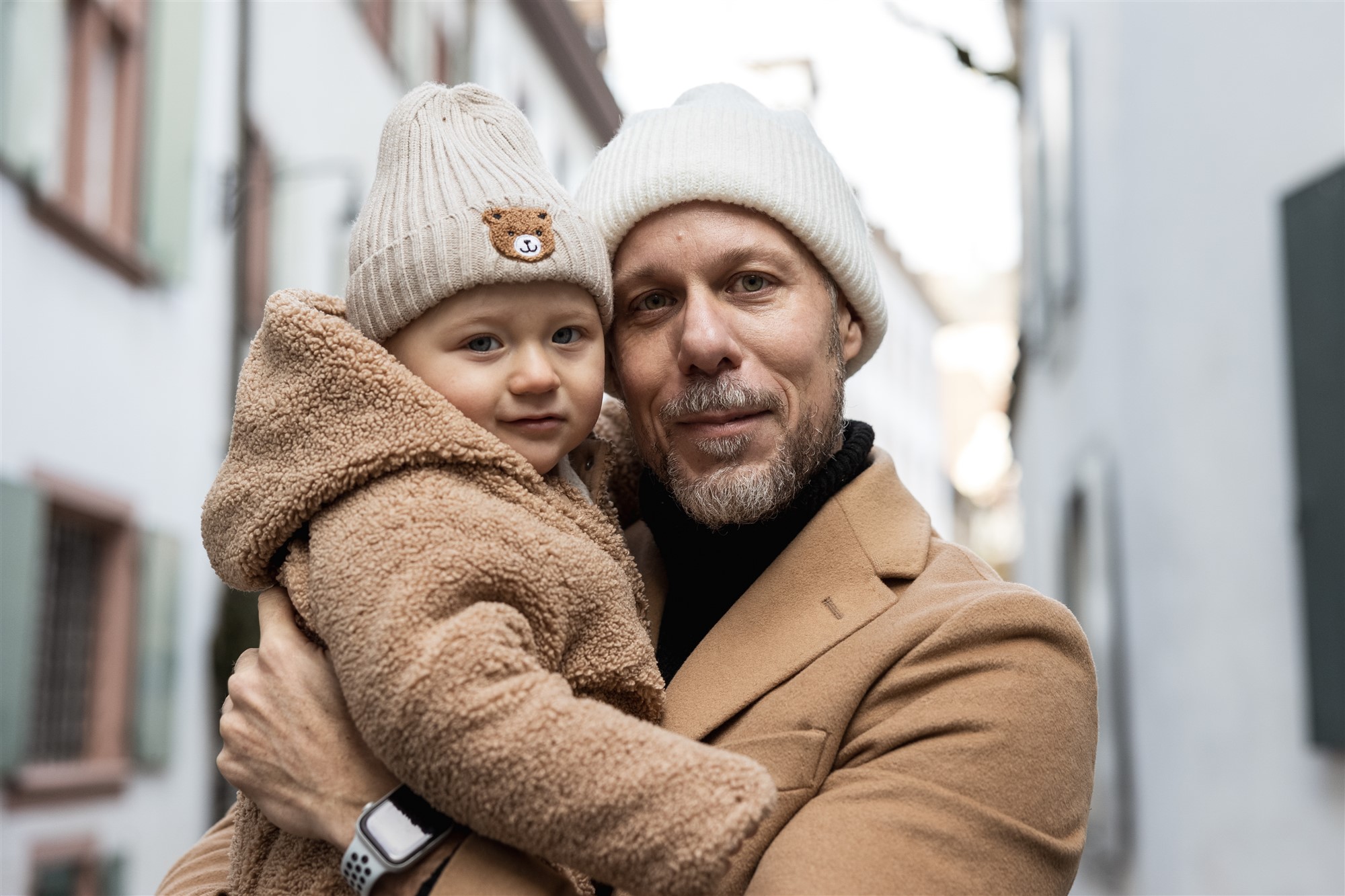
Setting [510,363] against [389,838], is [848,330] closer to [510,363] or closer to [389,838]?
[510,363]

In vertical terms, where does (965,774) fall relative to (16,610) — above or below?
above

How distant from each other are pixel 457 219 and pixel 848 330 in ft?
3.48

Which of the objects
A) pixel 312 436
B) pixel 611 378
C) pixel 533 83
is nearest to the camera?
pixel 312 436

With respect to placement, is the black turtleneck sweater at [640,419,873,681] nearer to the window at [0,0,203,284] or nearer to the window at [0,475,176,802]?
the window at [0,475,176,802]

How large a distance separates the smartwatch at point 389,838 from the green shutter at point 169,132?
6.58 meters

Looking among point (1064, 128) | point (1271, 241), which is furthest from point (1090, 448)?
point (1271, 241)

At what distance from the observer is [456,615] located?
6.02 feet

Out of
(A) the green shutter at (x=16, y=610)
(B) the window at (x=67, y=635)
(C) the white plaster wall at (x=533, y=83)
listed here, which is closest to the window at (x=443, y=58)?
(C) the white plaster wall at (x=533, y=83)

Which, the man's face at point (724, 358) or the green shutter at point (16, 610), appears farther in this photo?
the green shutter at point (16, 610)

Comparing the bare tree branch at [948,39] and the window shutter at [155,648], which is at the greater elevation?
the bare tree branch at [948,39]

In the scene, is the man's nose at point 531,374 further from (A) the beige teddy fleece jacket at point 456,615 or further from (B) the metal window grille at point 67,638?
(B) the metal window grille at point 67,638

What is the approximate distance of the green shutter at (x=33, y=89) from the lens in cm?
629

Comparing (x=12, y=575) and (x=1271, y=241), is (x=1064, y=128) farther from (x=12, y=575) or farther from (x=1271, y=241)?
(x=12, y=575)

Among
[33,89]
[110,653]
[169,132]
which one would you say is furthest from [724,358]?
[169,132]
